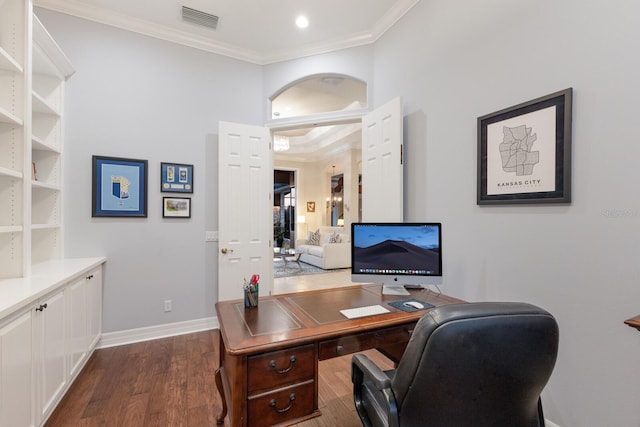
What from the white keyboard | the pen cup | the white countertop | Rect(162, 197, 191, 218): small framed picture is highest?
Rect(162, 197, 191, 218): small framed picture

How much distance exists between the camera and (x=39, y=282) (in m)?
1.84

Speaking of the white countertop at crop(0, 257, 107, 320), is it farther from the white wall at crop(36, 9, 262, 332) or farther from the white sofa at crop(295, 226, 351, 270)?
the white sofa at crop(295, 226, 351, 270)

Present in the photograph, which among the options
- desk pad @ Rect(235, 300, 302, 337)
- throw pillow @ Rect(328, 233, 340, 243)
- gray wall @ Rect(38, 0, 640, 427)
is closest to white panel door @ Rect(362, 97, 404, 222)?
gray wall @ Rect(38, 0, 640, 427)

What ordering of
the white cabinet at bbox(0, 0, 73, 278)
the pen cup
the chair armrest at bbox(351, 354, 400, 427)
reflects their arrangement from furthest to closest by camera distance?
the white cabinet at bbox(0, 0, 73, 278) < the pen cup < the chair armrest at bbox(351, 354, 400, 427)

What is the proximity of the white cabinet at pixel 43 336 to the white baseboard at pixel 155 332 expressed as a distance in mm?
349

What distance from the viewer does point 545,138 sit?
5.67 feet

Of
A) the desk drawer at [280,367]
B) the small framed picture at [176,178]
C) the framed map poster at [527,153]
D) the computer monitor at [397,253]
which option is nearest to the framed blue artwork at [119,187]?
the small framed picture at [176,178]

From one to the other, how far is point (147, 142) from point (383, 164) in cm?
252

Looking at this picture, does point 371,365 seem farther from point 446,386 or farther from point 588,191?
point 588,191

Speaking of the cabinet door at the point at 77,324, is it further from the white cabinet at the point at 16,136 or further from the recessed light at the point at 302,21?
the recessed light at the point at 302,21

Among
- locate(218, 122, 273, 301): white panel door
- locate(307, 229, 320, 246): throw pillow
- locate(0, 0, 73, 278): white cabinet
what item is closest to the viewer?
locate(0, 0, 73, 278): white cabinet

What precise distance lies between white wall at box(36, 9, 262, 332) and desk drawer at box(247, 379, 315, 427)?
2351 mm

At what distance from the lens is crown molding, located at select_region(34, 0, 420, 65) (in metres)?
2.79

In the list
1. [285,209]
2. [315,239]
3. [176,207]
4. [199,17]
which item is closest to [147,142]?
[176,207]
